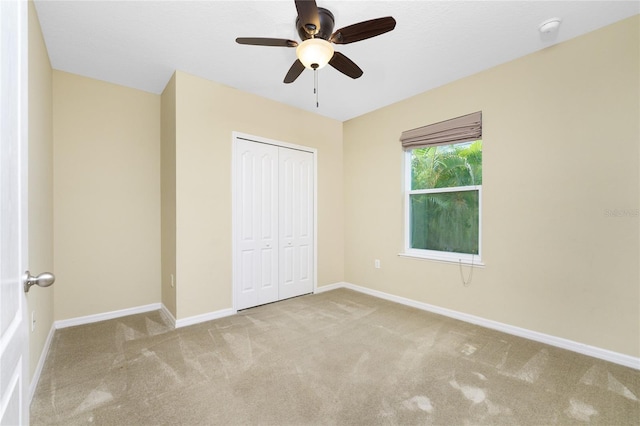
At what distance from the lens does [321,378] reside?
2.04 metres

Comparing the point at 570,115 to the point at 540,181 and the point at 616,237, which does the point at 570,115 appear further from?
the point at 616,237

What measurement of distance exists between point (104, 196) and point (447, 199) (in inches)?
156

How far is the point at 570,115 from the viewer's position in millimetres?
2434

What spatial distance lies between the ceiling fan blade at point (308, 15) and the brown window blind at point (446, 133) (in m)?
2.06

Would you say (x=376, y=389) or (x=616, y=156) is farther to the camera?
(x=616, y=156)

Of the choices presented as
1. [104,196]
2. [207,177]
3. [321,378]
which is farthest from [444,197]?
[104,196]

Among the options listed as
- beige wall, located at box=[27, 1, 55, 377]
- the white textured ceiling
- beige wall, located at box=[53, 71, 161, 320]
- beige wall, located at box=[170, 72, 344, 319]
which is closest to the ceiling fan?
the white textured ceiling

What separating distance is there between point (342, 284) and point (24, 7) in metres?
4.28

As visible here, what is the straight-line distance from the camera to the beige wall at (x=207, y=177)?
299 centimetres

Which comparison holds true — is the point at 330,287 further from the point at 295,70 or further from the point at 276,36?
the point at 276,36

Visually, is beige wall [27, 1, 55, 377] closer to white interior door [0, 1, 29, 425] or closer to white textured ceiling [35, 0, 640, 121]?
white textured ceiling [35, 0, 640, 121]

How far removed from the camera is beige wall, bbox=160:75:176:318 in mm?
3029

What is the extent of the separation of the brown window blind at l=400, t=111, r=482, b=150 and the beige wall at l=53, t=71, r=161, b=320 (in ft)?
10.5

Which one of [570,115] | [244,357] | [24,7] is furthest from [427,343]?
[24,7]
